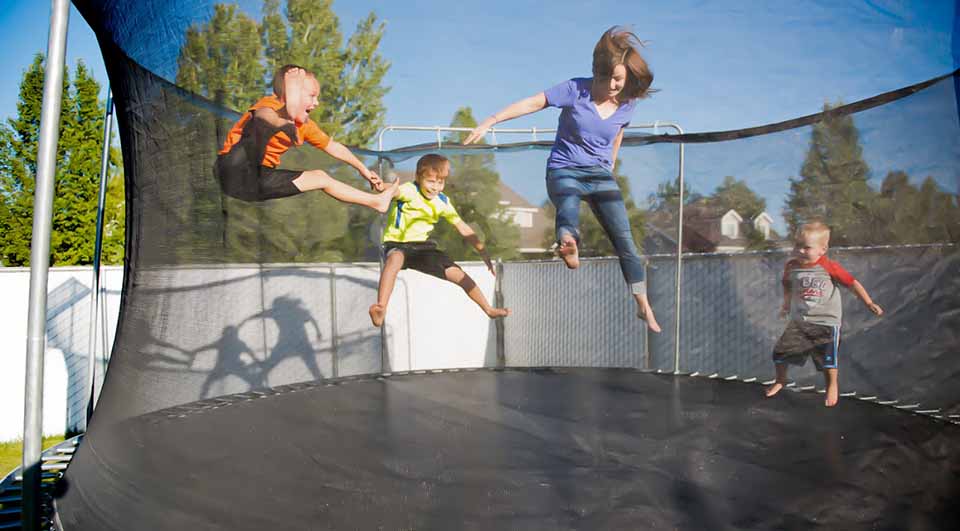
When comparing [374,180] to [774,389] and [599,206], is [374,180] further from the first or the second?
[774,389]

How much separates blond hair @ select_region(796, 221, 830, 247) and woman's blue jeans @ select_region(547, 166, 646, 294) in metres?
0.65

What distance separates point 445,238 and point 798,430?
1342 millimetres

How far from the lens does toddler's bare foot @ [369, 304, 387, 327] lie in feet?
8.50

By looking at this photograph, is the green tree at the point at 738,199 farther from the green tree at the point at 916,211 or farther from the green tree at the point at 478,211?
the green tree at the point at 478,211

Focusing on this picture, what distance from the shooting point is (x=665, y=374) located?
289 centimetres

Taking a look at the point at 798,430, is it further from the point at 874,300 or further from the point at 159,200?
the point at 159,200

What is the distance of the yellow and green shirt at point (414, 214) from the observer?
2.56m

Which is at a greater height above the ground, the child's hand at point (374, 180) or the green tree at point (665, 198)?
the child's hand at point (374, 180)

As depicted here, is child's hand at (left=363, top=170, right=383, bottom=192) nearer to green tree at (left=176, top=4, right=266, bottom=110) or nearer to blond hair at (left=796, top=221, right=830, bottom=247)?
green tree at (left=176, top=4, right=266, bottom=110)

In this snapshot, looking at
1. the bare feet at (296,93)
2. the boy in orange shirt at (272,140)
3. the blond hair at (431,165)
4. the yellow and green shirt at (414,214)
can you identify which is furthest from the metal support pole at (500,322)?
the bare feet at (296,93)

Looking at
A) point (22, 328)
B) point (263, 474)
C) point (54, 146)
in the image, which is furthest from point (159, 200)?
point (22, 328)

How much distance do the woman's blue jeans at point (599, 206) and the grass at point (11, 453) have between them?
10.7 feet

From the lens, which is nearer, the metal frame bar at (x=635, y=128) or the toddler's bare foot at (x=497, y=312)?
the metal frame bar at (x=635, y=128)

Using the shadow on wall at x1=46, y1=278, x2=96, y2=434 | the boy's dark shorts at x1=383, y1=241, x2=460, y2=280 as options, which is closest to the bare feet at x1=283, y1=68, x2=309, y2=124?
the boy's dark shorts at x1=383, y1=241, x2=460, y2=280
